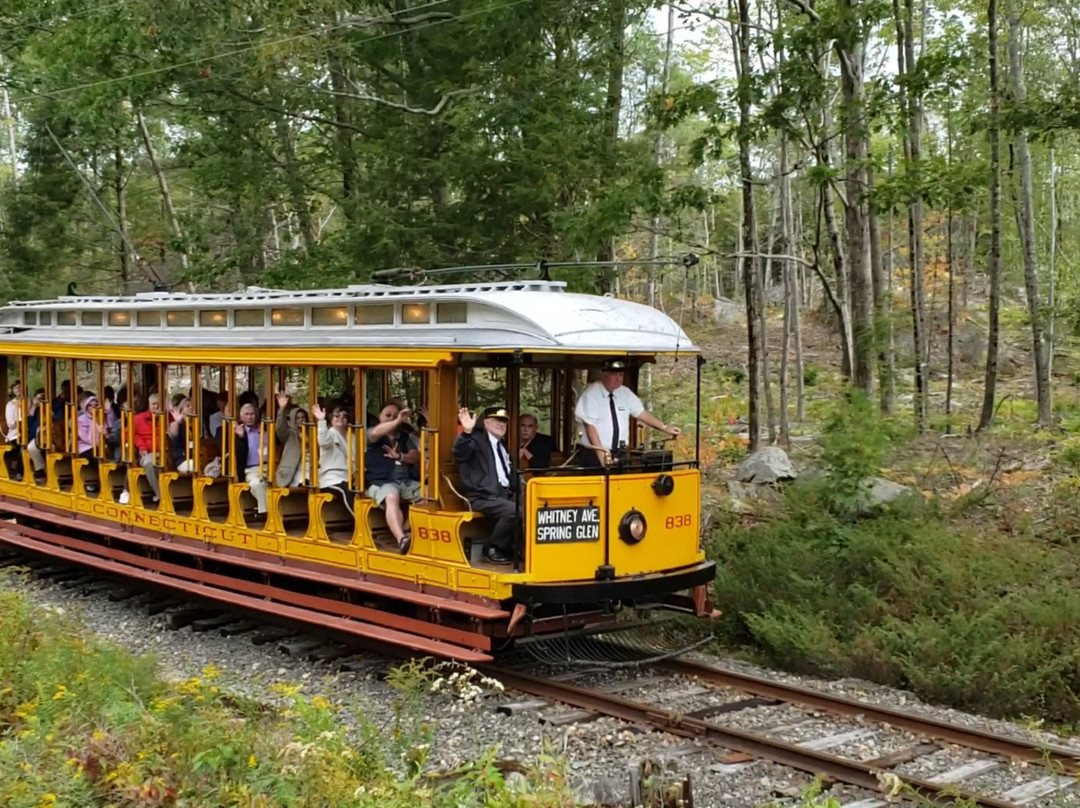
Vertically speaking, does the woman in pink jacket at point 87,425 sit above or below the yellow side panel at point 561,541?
above

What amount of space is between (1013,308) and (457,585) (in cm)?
3113

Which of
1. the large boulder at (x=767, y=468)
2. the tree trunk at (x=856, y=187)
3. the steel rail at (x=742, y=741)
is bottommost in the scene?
the steel rail at (x=742, y=741)

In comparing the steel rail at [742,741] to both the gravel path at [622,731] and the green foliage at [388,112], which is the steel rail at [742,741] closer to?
the gravel path at [622,731]

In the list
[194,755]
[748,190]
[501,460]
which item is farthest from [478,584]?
[748,190]

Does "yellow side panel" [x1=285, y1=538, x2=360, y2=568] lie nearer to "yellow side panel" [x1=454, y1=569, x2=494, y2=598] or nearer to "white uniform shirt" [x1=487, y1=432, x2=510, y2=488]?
"yellow side panel" [x1=454, y1=569, x2=494, y2=598]

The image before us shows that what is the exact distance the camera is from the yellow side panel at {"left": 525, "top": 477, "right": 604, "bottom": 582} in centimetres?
742

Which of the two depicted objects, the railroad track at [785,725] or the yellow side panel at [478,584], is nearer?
the railroad track at [785,725]

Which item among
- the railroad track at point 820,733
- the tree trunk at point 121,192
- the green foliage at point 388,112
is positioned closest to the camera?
the railroad track at point 820,733

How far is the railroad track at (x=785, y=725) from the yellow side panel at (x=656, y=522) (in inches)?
34.2

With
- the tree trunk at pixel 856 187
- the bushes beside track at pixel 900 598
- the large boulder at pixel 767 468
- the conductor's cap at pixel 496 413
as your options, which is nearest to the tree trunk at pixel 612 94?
the tree trunk at pixel 856 187

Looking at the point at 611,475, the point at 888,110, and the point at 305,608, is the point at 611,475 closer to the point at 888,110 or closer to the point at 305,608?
the point at 305,608

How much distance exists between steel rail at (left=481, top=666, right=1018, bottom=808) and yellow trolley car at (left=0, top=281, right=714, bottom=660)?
45 centimetres

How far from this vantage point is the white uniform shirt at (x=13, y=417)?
12.9m

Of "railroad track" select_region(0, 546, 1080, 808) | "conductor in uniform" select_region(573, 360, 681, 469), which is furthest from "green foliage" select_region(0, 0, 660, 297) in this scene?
"railroad track" select_region(0, 546, 1080, 808)
